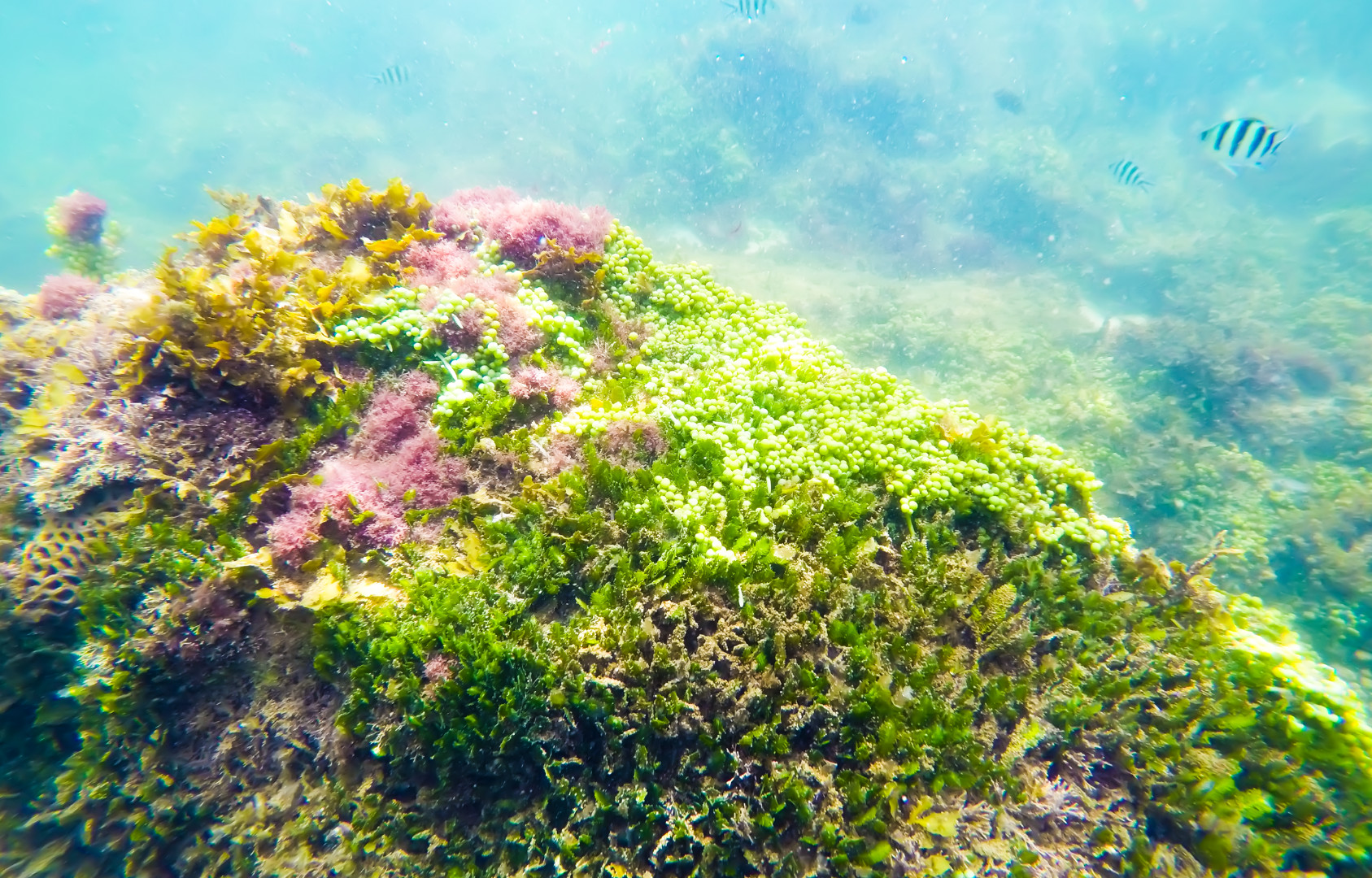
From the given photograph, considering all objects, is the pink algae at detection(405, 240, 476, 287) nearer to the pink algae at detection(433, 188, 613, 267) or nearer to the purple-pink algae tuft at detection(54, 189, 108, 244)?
the pink algae at detection(433, 188, 613, 267)

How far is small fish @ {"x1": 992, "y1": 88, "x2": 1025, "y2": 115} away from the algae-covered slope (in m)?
35.9

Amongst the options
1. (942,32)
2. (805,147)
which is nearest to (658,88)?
(805,147)

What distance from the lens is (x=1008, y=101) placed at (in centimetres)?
3042

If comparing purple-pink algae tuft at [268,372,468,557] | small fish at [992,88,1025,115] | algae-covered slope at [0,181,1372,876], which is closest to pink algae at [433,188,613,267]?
algae-covered slope at [0,181,1372,876]

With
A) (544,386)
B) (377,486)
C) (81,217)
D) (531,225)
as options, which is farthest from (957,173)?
(81,217)

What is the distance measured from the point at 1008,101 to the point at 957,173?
718 centimetres

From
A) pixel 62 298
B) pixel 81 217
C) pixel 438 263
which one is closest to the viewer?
pixel 438 263

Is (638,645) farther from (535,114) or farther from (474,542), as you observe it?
(535,114)

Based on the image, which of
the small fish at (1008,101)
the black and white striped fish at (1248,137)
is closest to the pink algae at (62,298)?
the black and white striped fish at (1248,137)

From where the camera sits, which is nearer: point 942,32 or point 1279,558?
point 1279,558

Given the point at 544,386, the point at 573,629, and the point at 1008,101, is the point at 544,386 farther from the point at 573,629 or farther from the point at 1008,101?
the point at 1008,101

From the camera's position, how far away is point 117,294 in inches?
213

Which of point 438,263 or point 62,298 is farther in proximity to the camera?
point 62,298

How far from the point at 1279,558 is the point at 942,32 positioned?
117 ft
